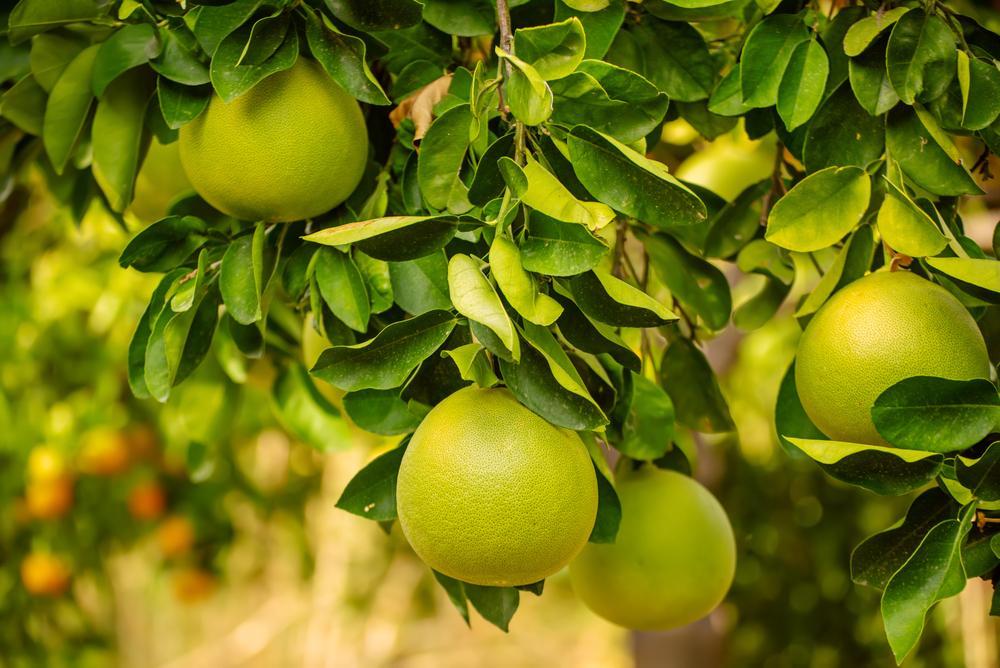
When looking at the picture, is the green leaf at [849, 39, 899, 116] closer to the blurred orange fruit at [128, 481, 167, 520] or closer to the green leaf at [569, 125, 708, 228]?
the green leaf at [569, 125, 708, 228]

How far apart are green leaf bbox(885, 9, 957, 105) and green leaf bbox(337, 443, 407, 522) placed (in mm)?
431

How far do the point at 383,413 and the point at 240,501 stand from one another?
5.60 feet

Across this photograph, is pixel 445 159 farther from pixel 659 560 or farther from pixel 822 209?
pixel 659 560

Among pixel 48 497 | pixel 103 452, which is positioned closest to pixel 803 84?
pixel 103 452

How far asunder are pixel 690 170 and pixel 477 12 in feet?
1.57

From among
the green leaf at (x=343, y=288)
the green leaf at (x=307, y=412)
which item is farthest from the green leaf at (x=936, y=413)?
the green leaf at (x=307, y=412)

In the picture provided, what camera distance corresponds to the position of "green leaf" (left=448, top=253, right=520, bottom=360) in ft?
1.78

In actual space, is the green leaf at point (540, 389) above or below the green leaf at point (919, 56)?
below

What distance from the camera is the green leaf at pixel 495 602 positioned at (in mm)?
813

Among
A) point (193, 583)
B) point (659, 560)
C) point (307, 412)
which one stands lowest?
point (193, 583)

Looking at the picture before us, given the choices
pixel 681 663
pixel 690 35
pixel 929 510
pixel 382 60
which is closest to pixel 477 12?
pixel 382 60

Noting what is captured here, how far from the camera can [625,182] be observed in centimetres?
64

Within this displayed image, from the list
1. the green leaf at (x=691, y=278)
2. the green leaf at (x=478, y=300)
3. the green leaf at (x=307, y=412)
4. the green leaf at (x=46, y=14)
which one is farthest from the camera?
the green leaf at (x=307, y=412)

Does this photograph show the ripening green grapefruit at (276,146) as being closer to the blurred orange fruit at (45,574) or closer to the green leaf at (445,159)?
the green leaf at (445,159)
